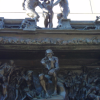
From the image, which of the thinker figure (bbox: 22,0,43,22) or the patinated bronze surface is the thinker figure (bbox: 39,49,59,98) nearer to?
the patinated bronze surface

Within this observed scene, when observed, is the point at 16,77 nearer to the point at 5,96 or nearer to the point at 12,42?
the point at 5,96

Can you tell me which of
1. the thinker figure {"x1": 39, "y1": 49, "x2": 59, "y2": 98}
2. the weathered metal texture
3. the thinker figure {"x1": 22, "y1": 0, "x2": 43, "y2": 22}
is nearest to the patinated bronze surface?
the thinker figure {"x1": 39, "y1": 49, "x2": 59, "y2": 98}

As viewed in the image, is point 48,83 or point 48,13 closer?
point 48,83

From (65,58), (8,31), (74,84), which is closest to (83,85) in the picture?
(74,84)

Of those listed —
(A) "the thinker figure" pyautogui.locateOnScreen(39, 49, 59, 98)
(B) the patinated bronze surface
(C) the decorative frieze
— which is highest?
(C) the decorative frieze

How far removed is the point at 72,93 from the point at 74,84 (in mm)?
299

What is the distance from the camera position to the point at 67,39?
5676mm

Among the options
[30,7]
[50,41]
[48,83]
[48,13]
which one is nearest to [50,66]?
[48,83]

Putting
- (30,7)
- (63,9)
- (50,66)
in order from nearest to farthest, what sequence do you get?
(50,66) < (30,7) < (63,9)

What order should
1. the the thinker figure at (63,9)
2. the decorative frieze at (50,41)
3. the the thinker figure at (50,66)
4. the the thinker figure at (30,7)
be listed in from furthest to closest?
the the thinker figure at (63,9)
the the thinker figure at (30,7)
the decorative frieze at (50,41)
the the thinker figure at (50,66)

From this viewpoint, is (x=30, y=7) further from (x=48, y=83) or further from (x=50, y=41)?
(x=48, y=83)

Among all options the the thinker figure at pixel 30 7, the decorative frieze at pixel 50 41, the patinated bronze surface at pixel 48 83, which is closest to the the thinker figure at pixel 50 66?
the patinated bronze surface at pixel 48 83

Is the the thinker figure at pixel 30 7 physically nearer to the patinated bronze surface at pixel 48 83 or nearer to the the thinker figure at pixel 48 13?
the the thinker figure at pixel 48 13

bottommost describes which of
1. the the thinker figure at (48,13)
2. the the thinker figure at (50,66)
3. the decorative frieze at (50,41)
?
the the thinker figure at (50,66)
